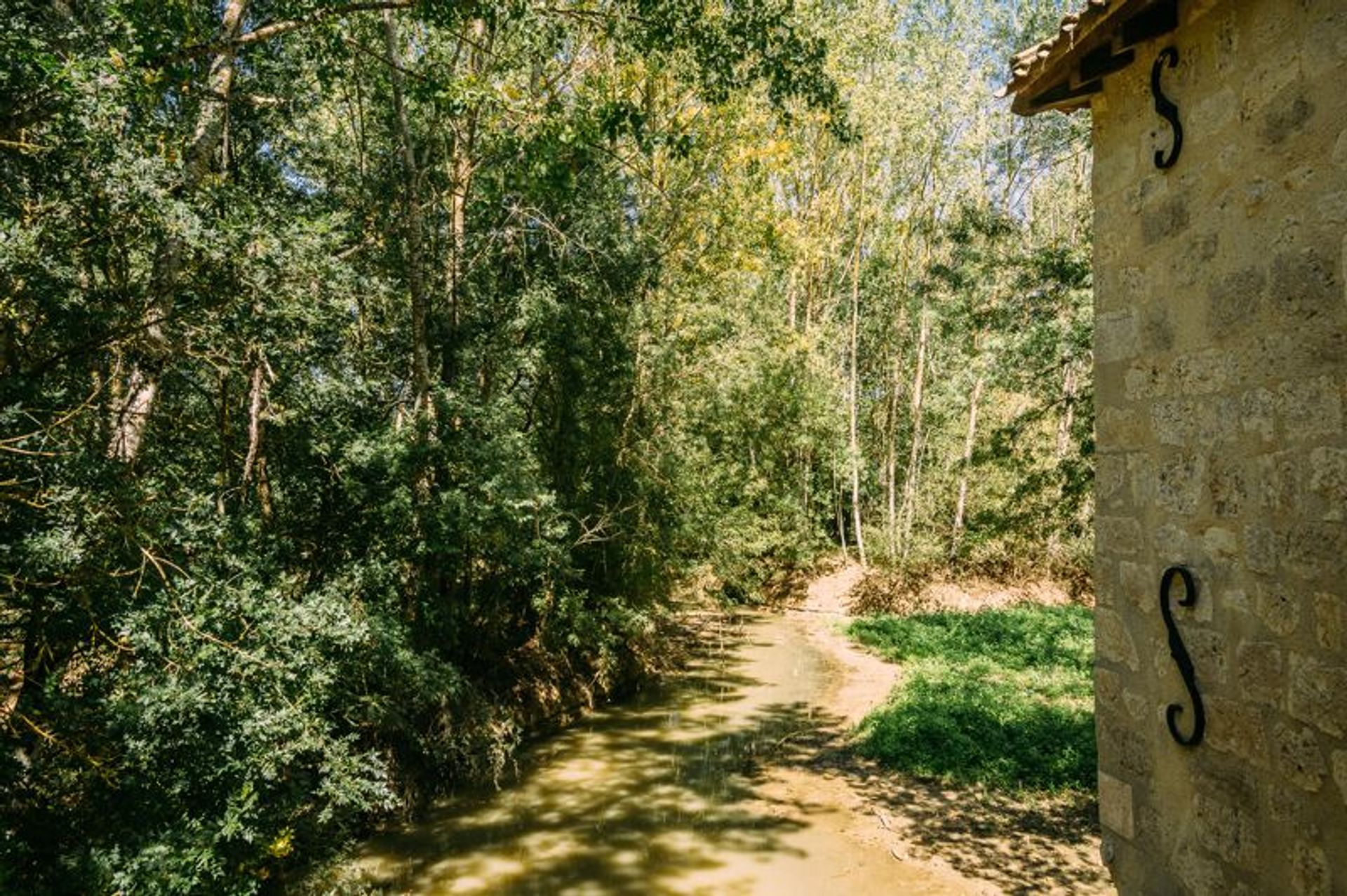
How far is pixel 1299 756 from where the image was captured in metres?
2.65

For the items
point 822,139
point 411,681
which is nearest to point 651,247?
point 411,681

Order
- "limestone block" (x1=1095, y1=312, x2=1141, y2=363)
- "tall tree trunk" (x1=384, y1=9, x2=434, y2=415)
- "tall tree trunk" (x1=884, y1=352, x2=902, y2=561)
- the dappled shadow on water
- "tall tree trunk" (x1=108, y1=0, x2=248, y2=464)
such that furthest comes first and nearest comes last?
"tall tree trunk" (x1=884, y1=352, x2=902, y2=561)
"tall tree trunk" (x1=384, y1=9, x2=434, y2=415)
the dappled shadow on water
"tall tree trunk" (x1=108, y1=0, x2=248, y2=464)
"limestone block" (x1=1095, y1=312, x2=1141, y2=363)

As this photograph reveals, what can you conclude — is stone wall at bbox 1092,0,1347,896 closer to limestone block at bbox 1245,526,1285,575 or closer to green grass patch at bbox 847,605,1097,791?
limestone block at bbox 1245,526,1285,575

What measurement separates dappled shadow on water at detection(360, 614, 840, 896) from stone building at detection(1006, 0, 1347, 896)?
4324 millimetres

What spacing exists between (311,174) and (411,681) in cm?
595

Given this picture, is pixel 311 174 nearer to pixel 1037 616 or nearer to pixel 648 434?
pixel 648 434

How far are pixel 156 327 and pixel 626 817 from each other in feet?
19.9

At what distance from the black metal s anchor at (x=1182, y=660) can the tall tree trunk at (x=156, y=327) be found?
5.63 meters

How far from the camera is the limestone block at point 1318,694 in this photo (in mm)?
2506

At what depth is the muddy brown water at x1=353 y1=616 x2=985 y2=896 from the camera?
6609 mm

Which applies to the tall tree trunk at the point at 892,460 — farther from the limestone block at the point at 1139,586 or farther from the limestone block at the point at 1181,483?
the limestone block at the point at 1181,483

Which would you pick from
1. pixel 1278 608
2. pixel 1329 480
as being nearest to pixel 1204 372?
pixel 1329 480

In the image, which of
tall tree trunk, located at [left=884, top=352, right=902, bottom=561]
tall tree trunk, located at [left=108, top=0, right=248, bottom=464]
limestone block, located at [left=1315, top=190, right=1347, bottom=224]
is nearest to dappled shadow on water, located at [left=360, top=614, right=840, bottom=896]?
tall tree trunk, located at [left=108, top=0, right=248, bottom=464]

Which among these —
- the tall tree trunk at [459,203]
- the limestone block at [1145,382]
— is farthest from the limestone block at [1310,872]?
the tall tree trunk at [459,203]
